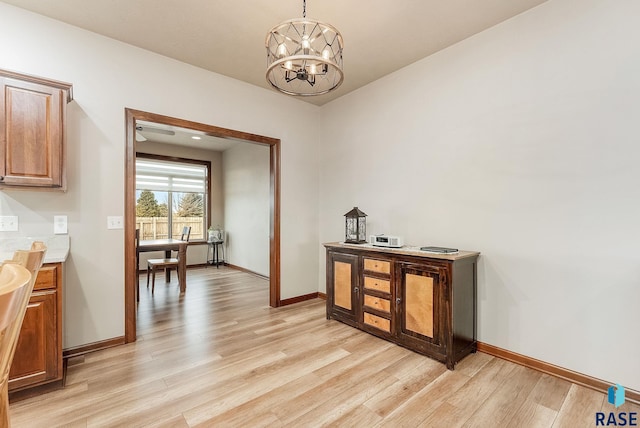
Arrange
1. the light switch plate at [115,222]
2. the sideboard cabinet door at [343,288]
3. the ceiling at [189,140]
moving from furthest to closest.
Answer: the ceiling at [189,140], the sideboard cabinet door at [343,288], the light switch plate at [115,222]

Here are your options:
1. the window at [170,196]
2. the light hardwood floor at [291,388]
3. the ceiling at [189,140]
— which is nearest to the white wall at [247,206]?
the ceiling at [189,140]

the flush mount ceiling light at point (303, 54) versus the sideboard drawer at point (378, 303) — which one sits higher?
the flush mount ceiling light at point (303, 54)

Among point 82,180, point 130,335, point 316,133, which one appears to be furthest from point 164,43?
point 130,335

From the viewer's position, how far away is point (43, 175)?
2266 mm

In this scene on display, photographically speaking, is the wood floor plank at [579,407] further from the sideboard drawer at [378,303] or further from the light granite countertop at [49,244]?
the light granite countertop at [49,244]

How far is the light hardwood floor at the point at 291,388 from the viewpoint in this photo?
1764mm

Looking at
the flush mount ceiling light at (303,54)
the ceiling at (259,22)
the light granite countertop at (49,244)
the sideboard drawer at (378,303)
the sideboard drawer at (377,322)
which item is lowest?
the sideboard drawer at (377,322)

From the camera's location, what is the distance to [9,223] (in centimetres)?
232

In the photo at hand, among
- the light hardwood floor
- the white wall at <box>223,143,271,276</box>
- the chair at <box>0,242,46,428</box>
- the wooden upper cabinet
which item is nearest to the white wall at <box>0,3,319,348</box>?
the wooden upper cabinet

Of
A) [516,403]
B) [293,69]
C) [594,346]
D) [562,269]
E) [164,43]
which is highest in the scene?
[164,43]

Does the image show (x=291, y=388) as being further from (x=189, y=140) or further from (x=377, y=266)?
(x=189, y=140)

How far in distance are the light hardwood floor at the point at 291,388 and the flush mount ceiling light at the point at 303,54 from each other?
2.15 metres

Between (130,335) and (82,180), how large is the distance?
5.02 feet

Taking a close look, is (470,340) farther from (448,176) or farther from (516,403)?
(448,176)
